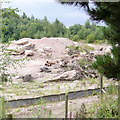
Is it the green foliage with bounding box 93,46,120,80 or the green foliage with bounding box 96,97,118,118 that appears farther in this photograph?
the green foliage with bounding box 96,97,118,118

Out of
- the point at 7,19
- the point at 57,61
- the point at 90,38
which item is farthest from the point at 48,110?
the point at 90,38

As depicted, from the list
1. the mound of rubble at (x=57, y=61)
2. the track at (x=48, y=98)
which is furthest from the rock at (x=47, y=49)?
the track at (x=48, y=98)

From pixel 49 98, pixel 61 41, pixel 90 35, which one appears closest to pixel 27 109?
A: pixel 49 98

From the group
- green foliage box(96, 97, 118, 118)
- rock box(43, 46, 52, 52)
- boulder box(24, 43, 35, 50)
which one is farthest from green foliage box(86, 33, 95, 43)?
green foliage box(96, 97, 118, 118)

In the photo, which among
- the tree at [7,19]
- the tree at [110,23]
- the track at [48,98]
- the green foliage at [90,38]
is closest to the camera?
the tree at [110,23]

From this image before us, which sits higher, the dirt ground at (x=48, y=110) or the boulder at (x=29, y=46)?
the boulder at (x=29, y=46)

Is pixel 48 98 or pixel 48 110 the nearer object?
pixel 48 110

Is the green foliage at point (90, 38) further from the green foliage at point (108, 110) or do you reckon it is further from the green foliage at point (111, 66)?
the green foliage at point (111, 66)

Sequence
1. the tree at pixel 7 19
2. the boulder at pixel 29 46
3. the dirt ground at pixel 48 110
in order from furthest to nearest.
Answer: the boulder at pixel 29 46 → the dirt ground at pixel 48 110 → the tree at pixel 7 19

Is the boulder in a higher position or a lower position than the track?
higher

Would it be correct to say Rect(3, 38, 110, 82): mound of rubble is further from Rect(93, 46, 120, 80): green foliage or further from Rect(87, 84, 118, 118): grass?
Rect(87, 84, 118, 118): grass

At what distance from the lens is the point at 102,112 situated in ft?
6.62

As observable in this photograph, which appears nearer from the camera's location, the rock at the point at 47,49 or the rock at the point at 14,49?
the rock at the point at 14,49

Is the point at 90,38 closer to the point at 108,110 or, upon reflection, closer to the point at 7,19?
the point at 108,110
